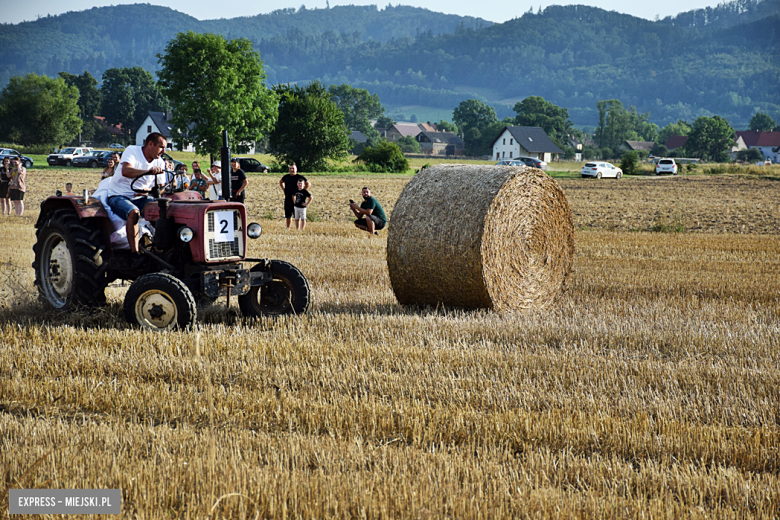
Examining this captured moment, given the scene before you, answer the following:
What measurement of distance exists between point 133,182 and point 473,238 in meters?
3.54

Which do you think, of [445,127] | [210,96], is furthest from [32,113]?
[445,127]

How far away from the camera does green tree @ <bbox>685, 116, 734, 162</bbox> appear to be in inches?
4498

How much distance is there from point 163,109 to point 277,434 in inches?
4670

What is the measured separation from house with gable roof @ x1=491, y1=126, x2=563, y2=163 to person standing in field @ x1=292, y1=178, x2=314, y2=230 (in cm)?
9785

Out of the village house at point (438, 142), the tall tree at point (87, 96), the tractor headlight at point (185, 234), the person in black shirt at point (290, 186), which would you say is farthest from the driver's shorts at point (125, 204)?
the village house at point (438, 142)

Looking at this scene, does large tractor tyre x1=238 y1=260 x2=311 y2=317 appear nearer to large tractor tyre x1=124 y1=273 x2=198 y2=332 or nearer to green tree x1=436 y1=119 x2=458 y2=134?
large tractor tyre x1=124 y1=273 x2=198 y2=332

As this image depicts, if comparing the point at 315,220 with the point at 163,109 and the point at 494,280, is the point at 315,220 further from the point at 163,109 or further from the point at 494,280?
the point at 163,109

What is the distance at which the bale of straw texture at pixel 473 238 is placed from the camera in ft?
26.4

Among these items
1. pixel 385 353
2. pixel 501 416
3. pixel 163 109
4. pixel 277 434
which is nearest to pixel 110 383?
pixel 277 434

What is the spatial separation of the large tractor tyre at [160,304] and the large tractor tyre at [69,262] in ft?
2.09

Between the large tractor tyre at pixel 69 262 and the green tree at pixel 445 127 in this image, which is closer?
the large tractor tyre at pixel 69 262

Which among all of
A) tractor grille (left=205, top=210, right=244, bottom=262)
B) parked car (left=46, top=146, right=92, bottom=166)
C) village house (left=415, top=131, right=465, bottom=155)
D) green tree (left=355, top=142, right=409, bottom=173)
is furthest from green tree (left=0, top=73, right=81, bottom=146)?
village house (left=415, top=131, right=465, bottom=155)

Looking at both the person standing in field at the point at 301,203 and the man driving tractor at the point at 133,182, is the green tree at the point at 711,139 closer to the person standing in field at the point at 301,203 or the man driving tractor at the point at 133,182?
the person standing in field at the point at 301,203

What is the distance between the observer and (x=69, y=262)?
7562mm
